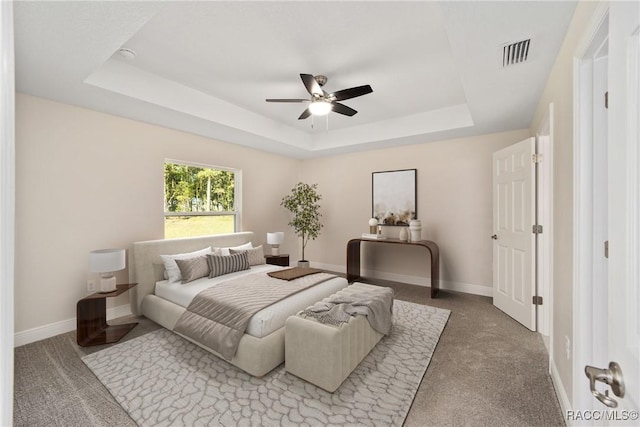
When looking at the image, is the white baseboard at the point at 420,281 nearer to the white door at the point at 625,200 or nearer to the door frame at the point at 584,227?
the door frame at the point at 584,227

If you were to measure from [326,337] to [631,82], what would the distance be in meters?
1.96

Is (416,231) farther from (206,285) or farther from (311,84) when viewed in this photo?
(206,285)

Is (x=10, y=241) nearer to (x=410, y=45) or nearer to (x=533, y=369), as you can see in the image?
(x=410, y=45)

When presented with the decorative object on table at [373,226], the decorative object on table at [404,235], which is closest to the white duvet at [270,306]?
the decorative object on table at [404,235]

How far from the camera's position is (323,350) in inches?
78.0

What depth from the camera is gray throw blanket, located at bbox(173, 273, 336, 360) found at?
7.43 feet

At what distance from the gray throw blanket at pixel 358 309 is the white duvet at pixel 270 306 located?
24 cm

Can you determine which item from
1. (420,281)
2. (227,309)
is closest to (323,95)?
(227,309)

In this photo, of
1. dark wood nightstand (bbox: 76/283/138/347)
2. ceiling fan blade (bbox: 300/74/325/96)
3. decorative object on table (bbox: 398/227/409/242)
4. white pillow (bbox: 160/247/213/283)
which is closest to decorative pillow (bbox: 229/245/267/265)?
white pillow (bbox: 160/247/213/283)

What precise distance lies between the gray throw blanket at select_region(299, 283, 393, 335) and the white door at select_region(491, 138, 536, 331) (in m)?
1.62

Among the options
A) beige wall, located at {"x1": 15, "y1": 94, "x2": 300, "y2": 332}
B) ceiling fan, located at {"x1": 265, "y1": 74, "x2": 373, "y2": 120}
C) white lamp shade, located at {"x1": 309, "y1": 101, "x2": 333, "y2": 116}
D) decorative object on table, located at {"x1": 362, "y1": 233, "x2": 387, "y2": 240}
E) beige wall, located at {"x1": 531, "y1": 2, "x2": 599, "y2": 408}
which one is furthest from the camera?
decorative object on table, located at {"x1": 362, "y1": 233, "x2": 387, "y2": 240}

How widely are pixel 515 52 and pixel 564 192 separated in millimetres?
1127

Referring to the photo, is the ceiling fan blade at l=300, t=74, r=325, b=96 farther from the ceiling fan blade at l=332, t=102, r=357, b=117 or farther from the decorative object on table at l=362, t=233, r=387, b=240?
the decorative object on table at l=362, t=233, r=387, b=240

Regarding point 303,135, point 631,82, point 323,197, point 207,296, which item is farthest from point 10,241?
point 323,197
